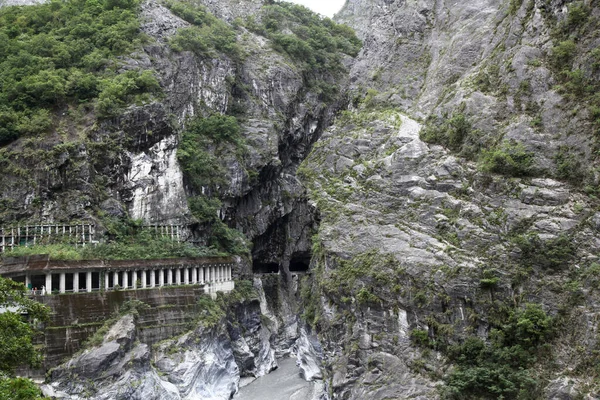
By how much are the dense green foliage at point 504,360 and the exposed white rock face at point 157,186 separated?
2479 centimetres

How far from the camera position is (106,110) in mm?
42156

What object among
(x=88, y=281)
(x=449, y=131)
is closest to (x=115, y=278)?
(x=88, y=281)

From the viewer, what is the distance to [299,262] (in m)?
60.4

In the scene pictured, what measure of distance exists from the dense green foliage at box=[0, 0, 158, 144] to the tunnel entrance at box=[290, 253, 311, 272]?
2309 centimetres

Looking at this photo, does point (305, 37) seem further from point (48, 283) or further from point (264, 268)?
point (48, 283)

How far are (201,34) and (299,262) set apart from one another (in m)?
26.0

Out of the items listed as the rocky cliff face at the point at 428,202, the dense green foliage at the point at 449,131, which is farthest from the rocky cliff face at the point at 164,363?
the dense green foliage at the point at 449,131

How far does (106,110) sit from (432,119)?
80.3ft

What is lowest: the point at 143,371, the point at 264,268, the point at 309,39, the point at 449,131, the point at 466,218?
the point at 143,371

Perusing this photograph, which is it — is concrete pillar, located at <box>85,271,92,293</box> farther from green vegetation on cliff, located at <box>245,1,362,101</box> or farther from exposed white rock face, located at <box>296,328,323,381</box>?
green vegetation on cliff, located at <box>245,1,362,101</box>

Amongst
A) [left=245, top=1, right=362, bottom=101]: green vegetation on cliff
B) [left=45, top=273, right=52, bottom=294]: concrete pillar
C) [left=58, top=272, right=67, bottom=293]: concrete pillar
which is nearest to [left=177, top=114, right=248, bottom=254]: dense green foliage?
[left=58, top=272, right=67, bottom=293]: concrete pillar

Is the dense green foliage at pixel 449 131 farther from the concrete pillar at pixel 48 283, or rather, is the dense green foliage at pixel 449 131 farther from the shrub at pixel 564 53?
the concrete pillar at pixel 48 283

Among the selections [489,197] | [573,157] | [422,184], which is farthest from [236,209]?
[573,157]

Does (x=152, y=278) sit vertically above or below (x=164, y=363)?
above
